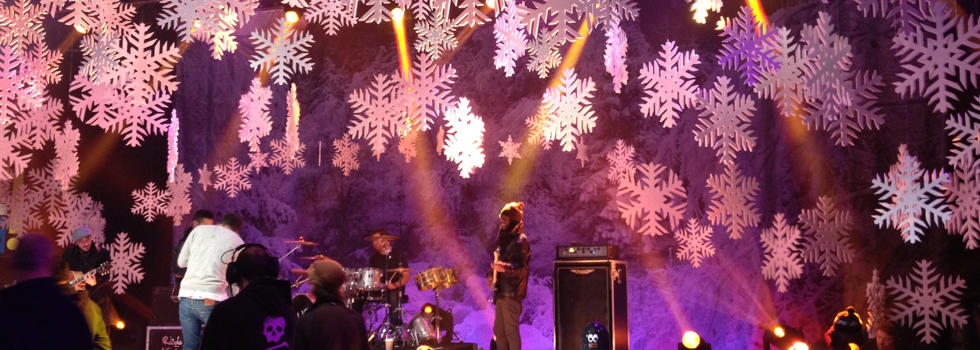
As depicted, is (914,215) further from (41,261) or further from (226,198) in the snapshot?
(226,198)

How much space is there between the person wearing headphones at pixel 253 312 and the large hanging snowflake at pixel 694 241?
5428mm

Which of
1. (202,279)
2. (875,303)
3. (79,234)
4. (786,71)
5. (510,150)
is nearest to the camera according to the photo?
(786,71)

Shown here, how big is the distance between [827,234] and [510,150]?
11.0ft

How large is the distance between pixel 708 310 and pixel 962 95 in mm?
3062

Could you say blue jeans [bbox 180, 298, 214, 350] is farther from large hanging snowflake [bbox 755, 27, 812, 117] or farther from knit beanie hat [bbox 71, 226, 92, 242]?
large hanging snowflake [bbox 755, 27, 812, 117]

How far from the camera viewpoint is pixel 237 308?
2.48 metres

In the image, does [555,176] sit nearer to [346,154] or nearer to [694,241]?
[694,241]

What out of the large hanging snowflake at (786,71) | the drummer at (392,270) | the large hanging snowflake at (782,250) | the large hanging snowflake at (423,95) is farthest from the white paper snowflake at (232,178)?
the large hanging snowflake at (786,71)

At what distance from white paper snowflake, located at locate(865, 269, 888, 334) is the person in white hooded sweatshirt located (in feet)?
18.0

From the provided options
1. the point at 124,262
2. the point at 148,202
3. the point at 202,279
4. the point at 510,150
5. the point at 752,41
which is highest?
the point at 510,150

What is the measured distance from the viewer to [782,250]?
694cm

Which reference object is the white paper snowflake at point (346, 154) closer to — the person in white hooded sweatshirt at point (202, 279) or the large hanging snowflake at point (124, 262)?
the large hanging snowflake at point (124, 262)

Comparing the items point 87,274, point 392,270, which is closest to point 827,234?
point 392,270

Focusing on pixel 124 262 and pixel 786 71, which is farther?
pixel 124 262
